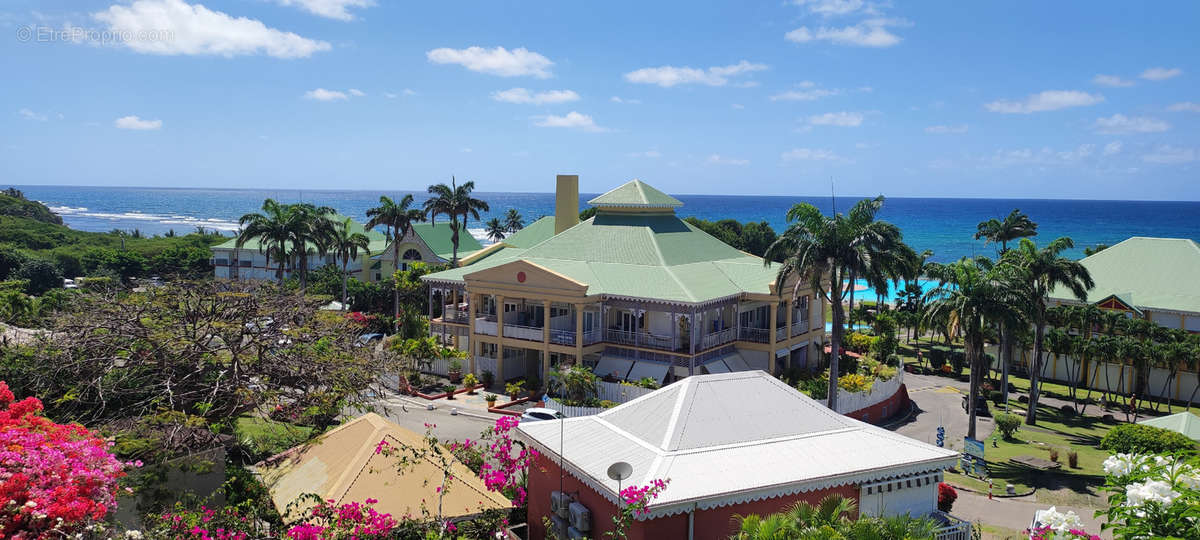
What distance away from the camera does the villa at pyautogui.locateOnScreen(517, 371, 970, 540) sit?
50.1 feet

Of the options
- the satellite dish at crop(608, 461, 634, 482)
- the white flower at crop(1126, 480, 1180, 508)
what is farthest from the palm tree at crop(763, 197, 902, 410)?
the white flower at crop(1126, 480, 1180, 508)

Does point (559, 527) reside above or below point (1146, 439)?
above

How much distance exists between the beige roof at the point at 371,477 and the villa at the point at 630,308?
19739 mm

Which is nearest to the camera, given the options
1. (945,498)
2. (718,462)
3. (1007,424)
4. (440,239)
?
(718,462)

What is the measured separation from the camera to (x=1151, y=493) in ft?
32.0

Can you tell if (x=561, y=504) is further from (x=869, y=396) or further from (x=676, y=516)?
(x=869, y=396)

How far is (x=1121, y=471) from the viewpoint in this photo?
35.1 feet

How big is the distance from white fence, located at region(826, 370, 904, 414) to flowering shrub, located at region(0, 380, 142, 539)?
1077 inches

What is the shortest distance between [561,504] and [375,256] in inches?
2452

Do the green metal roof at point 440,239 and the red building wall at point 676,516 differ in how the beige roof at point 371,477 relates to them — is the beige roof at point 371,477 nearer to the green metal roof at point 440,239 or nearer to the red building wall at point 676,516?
the red building wall at point 676,516

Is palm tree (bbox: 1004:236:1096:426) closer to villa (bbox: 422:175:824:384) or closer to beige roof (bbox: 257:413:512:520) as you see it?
villa (bbox: 422:175:824:384)

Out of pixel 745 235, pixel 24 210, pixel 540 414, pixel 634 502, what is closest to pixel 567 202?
pixel 540 414

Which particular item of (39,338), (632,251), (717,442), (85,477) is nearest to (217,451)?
(85,477)

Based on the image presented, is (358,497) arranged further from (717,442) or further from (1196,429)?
(1196,429)
